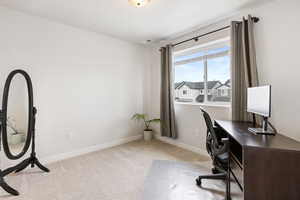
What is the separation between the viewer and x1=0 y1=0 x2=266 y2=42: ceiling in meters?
2.23

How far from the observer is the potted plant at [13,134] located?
7.34ft

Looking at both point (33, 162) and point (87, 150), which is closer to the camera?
point (33, 162)

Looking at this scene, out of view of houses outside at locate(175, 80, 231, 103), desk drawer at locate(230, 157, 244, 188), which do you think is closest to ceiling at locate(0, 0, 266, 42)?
view of houses outside at locate(175, 80, 231, 103)

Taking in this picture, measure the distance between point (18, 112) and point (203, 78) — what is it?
3346 mm

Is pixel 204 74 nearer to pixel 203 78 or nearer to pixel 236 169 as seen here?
pixel 203 78

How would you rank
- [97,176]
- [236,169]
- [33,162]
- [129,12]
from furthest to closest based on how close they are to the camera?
[129,12] → [33,162] → [97,176] → [236,169]

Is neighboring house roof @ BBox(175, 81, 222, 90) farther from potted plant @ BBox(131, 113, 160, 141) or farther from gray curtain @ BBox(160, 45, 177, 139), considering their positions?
potted plant @ BBox(131, 113, 160, 141)

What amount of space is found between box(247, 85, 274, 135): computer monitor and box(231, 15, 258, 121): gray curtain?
32 cm

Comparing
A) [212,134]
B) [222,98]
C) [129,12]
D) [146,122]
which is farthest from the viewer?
[146,122]

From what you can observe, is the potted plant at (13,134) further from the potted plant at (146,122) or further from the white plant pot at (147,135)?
the white plant pot at (147,135)

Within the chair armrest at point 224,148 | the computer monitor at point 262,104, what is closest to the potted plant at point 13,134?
the chair armrest at point 224,148

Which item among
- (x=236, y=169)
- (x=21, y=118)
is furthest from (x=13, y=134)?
(x=236, y=169)

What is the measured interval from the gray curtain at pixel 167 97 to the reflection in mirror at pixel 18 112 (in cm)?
261

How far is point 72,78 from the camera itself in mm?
→ 2969
